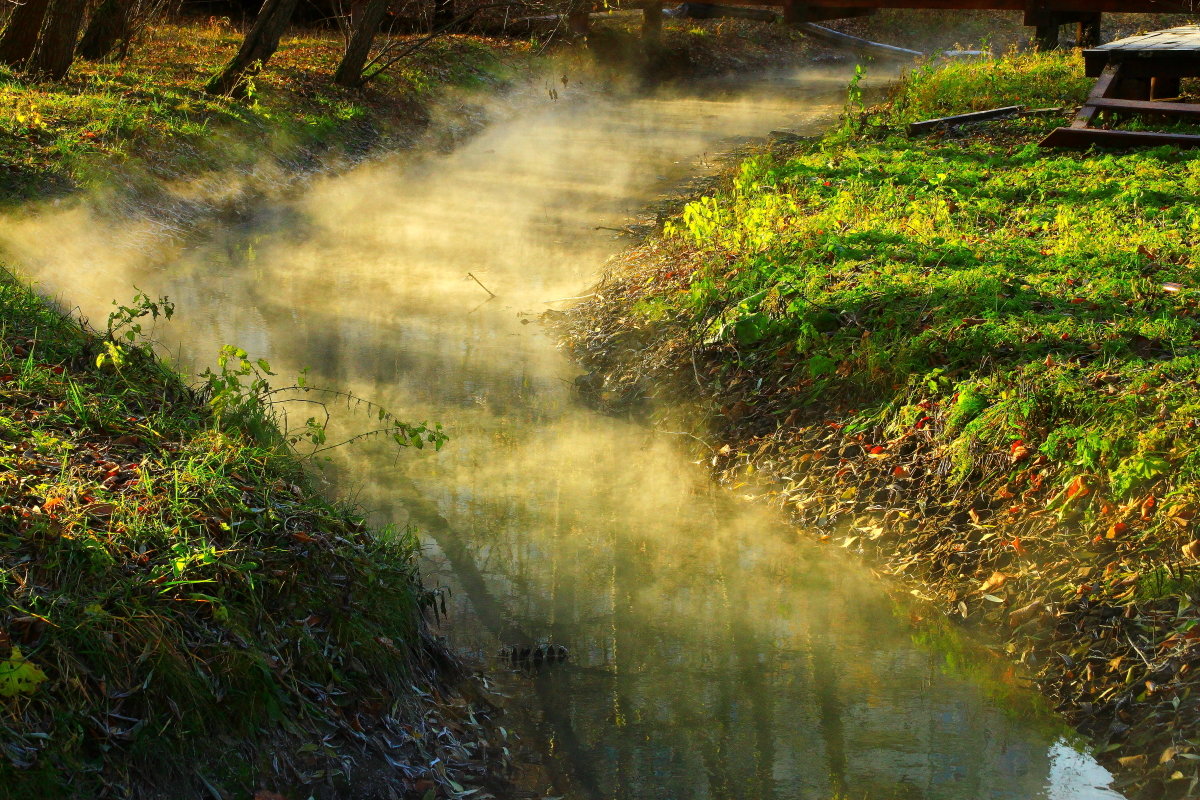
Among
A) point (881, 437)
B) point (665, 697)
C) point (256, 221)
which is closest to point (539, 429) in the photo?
point (881, 437)

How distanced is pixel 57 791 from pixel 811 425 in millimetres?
4522

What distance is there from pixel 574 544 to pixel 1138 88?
9.95 m

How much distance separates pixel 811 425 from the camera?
651 cm

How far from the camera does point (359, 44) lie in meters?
16.0

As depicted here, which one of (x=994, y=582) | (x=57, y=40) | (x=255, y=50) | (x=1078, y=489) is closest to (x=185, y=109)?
(x=57, y=40)

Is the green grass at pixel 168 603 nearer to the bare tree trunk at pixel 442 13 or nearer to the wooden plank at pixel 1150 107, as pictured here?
the wooden plank at pixel 1150 107

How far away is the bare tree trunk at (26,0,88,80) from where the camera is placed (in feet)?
41.4

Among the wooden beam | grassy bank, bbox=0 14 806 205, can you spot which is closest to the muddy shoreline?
grassy bank, bbox=0 14 806 205

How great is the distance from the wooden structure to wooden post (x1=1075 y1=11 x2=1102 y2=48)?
4866mm

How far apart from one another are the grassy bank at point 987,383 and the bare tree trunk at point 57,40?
24.5 feet

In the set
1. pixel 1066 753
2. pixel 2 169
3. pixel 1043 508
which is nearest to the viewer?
pixel 1066 753

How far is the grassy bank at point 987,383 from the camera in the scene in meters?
4.62

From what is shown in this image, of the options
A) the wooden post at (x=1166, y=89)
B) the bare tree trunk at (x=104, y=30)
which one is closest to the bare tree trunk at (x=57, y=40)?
the bare tree trunk at (x=104, y=30)

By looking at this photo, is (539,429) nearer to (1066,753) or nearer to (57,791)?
(1066,753)
